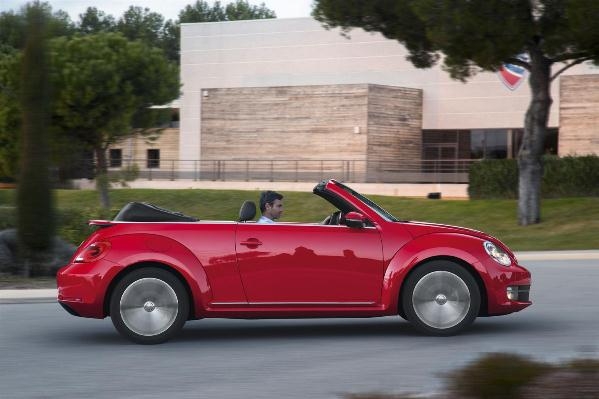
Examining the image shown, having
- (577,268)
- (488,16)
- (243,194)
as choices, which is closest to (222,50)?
(243,194)

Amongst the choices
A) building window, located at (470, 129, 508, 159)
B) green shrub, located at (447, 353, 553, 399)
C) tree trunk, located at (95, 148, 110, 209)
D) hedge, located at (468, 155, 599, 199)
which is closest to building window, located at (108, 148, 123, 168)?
building window, located at (470, 129, 508, 159)

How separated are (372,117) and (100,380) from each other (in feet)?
146

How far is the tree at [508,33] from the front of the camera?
26.1 metres

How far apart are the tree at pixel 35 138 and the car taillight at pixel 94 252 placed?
6.38 metres

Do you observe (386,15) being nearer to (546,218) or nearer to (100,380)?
(546,218)

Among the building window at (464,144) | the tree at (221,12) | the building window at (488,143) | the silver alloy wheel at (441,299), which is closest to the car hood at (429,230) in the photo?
the silver alloy wheel at (441,299)

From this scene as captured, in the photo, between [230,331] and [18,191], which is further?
[18,191]

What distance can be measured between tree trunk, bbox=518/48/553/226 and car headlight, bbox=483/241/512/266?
18.8 meters

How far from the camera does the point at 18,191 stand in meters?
16.4

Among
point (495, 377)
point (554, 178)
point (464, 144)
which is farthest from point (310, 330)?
point (464, 144)

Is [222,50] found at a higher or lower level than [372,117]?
higher

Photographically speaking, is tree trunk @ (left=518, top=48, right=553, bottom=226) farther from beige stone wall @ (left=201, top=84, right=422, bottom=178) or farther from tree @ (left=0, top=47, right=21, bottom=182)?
beige stone wall @ (left=201, top=84, right=422, bottom=178)

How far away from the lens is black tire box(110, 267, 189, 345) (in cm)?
994

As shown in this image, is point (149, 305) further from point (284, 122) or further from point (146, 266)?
point (284, 122)
